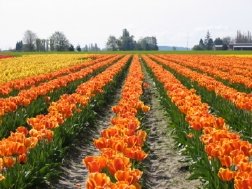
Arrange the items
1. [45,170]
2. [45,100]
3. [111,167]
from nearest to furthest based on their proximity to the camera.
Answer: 1. [111,167]
2. [45,170]
3. [45,100]

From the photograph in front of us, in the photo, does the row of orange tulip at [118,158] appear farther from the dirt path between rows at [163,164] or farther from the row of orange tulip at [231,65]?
the row of orange tulip at [231,65]

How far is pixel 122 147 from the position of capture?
199 inches

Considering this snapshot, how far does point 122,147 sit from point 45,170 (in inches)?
76.5

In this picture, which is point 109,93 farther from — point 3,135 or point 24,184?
point 24,184

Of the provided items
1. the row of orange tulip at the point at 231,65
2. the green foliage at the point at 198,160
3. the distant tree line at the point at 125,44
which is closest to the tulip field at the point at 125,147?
the green foliage at the point at 198,160

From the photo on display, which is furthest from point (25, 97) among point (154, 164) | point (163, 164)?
point (163, 164)

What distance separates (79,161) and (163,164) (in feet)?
5.28

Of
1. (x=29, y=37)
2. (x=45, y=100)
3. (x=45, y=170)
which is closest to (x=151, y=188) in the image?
(x=45, y=170)

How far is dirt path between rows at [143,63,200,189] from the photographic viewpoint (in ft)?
22.8

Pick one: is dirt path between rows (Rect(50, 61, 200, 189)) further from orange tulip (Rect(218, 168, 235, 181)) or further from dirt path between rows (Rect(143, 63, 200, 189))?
orange tulip (Rect(218, 168, 235, 181))

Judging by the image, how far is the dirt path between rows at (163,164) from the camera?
6953 millimetres

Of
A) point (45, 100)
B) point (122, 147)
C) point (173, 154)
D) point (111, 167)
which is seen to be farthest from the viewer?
point (45, 100)

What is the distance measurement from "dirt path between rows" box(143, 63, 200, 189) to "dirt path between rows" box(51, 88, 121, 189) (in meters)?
1.11

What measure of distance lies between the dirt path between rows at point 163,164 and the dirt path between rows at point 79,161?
1.11 m
